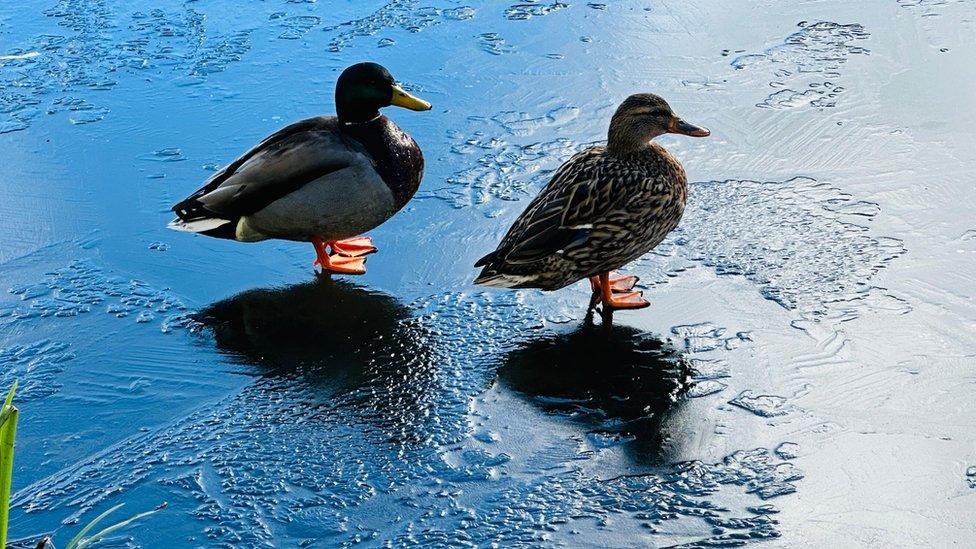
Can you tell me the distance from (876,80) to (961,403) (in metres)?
2.63

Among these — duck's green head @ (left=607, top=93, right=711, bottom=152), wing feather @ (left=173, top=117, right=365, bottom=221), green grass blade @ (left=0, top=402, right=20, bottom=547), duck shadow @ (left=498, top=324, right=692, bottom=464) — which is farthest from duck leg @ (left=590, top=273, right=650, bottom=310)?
green grass blade @ (left=0, top=402, right=20, bottom=547)

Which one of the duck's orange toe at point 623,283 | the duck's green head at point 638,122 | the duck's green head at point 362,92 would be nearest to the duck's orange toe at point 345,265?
the duck's green head at point 362,92

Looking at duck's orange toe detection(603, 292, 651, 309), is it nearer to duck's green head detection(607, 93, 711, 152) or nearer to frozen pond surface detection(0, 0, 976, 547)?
frozen pond surface detection(0, 0, 976, 547)

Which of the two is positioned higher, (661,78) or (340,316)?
(661,78)

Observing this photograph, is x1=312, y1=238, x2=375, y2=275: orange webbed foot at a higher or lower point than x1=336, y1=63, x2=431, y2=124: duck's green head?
lower

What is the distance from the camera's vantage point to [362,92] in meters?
4.84

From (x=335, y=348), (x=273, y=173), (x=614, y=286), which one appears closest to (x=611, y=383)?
(x=614, y=286)

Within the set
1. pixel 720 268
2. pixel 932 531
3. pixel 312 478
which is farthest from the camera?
pixel 720 268

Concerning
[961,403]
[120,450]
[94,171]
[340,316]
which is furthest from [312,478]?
[94,171]

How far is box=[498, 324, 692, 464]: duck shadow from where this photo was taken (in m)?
3.61

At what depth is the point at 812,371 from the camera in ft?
12.5

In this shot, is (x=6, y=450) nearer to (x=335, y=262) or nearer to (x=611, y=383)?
(x=611, y=383)

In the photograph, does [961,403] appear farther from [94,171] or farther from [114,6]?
[114,6]

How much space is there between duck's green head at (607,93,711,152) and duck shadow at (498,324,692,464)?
28.0 inches
